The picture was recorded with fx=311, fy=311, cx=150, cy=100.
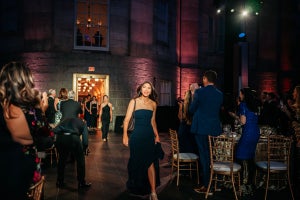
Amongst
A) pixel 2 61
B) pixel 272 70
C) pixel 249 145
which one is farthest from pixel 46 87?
pixel 272 70

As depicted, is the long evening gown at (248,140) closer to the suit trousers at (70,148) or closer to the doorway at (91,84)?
the suit trousers at (70,148)

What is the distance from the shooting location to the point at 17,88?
7.77ft

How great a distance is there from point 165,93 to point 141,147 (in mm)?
13052

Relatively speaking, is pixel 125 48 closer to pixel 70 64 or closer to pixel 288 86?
pixel 70 64

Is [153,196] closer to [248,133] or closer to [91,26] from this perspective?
[248,133]

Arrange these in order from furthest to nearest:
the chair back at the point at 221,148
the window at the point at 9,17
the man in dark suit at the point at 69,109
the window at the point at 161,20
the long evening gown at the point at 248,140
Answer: the window at the point at 161,20 → the window at the point at 9,17 → the man in dark suit at the point at 69,109 → the long evening gown at the point at 248,140 → the chair back at the point at 221,148

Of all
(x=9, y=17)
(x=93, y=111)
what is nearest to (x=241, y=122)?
(x=93, y=111)

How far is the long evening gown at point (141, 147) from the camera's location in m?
4.81

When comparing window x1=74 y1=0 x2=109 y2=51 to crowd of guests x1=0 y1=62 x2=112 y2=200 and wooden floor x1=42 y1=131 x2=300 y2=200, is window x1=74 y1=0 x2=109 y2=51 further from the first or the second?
crowd of guests x1=0 y1=62 x2=112 y2=200

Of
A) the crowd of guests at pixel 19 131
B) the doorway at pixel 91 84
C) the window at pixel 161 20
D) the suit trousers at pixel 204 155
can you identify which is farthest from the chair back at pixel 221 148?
the window at pixel 161 20

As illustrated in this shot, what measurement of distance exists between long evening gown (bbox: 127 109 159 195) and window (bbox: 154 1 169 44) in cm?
1270

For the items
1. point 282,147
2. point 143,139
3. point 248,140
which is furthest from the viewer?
point 248,140

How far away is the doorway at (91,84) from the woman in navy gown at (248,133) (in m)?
10.7

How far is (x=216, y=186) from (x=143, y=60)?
10.9 metres
